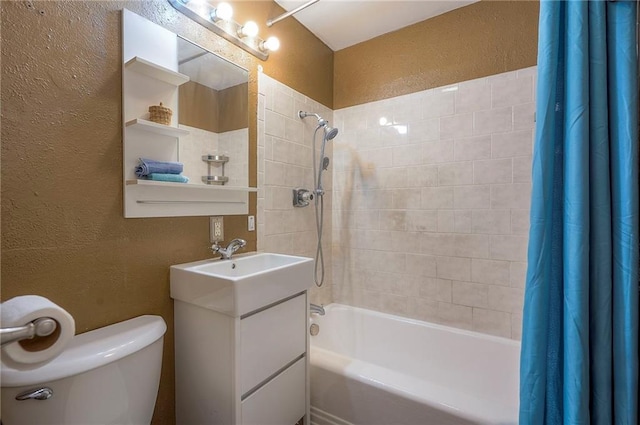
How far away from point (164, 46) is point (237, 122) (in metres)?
0.47

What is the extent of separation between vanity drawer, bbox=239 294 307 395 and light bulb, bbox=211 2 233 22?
1.44 meters

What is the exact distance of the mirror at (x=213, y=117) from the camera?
1442 millimetres

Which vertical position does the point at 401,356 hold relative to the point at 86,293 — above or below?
below

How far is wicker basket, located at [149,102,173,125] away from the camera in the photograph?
1.29 m

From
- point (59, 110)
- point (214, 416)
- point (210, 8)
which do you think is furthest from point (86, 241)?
point (210, 8)

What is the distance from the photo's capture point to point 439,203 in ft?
6.74

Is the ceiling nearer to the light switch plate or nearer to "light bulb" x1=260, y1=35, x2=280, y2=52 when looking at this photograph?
"light bulb" x1=260, y1=35, x2=280, y2=52

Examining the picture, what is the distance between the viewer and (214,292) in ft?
→ 3.92

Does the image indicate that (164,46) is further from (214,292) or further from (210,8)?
(214,292)

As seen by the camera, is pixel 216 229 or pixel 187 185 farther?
pixel 216 229

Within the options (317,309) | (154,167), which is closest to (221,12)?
(154,167)

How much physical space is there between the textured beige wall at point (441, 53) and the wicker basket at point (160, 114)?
1457mm

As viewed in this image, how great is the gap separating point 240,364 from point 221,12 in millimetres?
1625

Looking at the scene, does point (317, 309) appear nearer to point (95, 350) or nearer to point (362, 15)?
point (95, 350)
